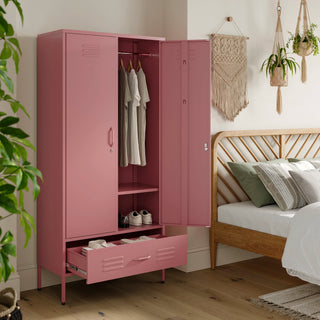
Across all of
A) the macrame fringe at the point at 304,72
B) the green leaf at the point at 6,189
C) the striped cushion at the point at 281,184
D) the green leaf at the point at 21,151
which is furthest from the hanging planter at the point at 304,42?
the green leaf at the point at 6,189

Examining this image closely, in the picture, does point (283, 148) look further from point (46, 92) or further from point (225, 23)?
point (46, 92)

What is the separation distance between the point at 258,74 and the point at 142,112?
1237 millimetres

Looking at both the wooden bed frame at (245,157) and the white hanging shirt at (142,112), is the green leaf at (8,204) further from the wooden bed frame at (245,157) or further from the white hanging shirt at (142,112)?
the wooden bed frame at (245,157)

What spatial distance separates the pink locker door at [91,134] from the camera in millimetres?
3416

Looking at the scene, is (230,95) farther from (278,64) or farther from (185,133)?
(185,133)

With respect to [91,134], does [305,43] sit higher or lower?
higher

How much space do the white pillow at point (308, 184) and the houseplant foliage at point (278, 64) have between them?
92 centimetres

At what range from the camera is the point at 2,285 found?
353 cm

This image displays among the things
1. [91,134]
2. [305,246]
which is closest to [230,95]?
[91,134]

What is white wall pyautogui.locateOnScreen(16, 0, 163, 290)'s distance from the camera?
11.9 ft

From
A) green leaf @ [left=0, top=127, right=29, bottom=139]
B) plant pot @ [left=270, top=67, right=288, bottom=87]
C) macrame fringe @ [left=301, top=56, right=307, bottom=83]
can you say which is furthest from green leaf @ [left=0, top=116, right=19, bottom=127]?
macrame fringe @ [left=301, top=56, right=307, bottom=83]

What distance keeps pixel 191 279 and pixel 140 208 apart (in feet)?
2.16

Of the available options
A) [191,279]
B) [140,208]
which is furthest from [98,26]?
[191,279]

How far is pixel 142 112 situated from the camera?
3.88 metres
